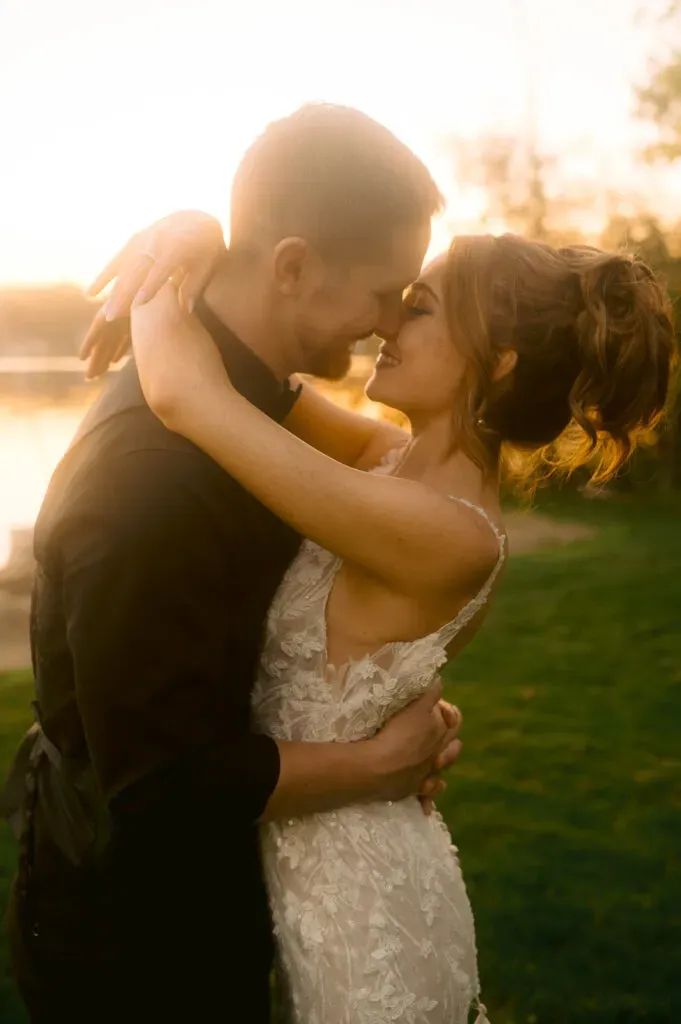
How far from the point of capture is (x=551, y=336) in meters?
2.56

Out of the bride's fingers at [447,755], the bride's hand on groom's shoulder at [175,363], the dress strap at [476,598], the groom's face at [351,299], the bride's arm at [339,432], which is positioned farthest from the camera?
the bride's arm at [339,432]

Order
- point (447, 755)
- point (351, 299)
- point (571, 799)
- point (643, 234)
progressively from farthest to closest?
point (643, 234), point (571, 799), point (447, 755), point (351, 299)

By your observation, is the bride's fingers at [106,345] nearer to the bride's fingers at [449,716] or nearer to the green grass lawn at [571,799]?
the bride's fingers at [449,716]

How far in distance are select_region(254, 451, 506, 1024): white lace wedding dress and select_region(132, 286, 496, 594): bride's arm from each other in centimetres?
16

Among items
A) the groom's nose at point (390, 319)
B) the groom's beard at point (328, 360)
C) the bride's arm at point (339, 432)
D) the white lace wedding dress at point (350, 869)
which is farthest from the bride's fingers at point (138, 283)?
the bride's arm at point (339, 432)

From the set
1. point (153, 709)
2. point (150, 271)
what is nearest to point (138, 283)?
point (150, 271)

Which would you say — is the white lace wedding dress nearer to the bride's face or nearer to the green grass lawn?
the bride's face

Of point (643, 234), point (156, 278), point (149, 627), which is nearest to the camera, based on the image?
point (149, 627)

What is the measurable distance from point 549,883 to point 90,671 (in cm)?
378

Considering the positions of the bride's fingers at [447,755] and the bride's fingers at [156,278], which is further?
the bride's fingers at [447,755]

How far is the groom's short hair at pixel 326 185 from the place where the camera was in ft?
7.42

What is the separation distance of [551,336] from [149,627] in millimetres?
1186

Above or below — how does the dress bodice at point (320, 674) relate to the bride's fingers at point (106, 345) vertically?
below

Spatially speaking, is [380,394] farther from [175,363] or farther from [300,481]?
[175,363]
